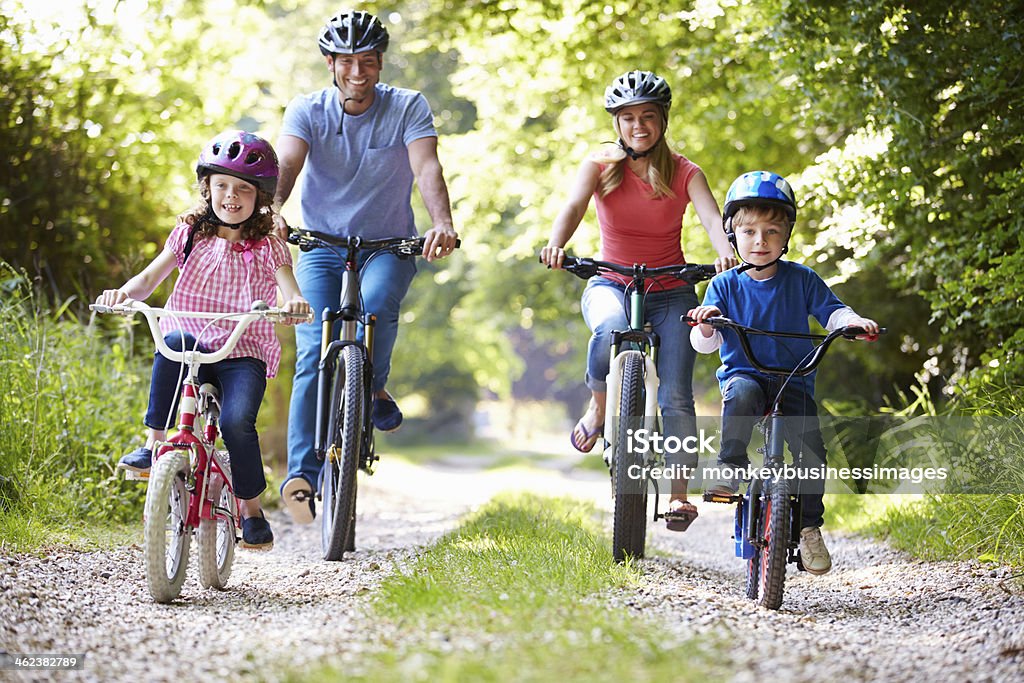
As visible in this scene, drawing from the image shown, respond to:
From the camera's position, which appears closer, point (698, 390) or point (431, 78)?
point (698, 390)

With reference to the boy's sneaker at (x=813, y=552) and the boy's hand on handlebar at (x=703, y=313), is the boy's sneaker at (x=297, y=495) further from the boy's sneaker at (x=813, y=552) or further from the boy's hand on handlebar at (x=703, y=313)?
the boy's sneaker at (x=813, y=552)

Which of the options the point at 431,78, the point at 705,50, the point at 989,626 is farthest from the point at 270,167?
the point at 431,78

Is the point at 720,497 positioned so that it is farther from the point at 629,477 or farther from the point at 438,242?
the point at 438,242

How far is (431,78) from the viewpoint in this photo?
795 inches

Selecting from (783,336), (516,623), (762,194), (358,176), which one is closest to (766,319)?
(783,336)

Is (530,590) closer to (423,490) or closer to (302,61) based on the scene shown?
(423,490)

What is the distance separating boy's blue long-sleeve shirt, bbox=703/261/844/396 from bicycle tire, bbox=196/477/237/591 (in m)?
2.18

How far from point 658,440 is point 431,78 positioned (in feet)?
52.6

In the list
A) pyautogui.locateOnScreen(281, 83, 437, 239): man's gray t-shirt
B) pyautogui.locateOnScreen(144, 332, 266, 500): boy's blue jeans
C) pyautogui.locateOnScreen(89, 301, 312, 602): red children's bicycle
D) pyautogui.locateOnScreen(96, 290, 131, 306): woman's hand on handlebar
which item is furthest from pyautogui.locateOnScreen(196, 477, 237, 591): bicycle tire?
pyautogui.locateOnScreen(281, 83, 437, 239): man's gray t-shirt

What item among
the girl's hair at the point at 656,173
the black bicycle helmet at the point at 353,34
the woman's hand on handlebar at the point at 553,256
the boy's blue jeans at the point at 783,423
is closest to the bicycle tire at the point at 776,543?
the boy's blue jeans at the point at 783,423

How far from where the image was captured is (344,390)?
5.29 metres

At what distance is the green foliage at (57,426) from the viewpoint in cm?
583

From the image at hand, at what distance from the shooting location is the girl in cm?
473

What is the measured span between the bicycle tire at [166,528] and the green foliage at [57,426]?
4.15ft
